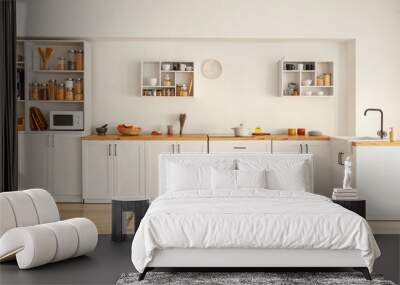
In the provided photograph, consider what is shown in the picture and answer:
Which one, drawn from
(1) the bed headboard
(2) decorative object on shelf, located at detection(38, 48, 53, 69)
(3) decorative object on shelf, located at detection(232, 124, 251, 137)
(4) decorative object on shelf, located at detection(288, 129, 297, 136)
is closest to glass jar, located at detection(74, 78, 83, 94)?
(2) decorative object on shelf, located at detection(38, 48, 53, 69)

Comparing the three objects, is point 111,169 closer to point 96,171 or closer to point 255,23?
point 96,171

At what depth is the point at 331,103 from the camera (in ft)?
30.5

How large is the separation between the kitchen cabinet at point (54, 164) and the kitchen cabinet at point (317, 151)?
9.04 ft

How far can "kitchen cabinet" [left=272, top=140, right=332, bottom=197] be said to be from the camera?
28.5ft

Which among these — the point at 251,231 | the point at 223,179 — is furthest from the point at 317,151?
the point at 251,231

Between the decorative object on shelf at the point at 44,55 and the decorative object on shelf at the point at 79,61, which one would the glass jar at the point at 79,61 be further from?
the decorative object on shelf at the point at 44,55

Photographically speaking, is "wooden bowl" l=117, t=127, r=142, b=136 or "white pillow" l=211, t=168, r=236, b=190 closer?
"white pillow" l=211, t=168, r=236, b=190

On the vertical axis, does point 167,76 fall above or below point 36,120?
above

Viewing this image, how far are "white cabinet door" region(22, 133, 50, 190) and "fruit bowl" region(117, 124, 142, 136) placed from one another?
3.29 feet

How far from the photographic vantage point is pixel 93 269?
5.04 m

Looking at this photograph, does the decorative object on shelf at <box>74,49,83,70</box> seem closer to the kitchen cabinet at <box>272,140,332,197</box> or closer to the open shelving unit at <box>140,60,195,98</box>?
the open shelving unit at <box>140,60,195,98</box>

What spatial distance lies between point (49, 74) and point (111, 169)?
170 cm

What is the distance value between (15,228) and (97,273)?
768mm

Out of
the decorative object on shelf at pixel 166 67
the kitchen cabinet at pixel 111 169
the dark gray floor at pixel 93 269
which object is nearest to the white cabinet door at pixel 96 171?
the kitchen cabinet at pixel 111 169
